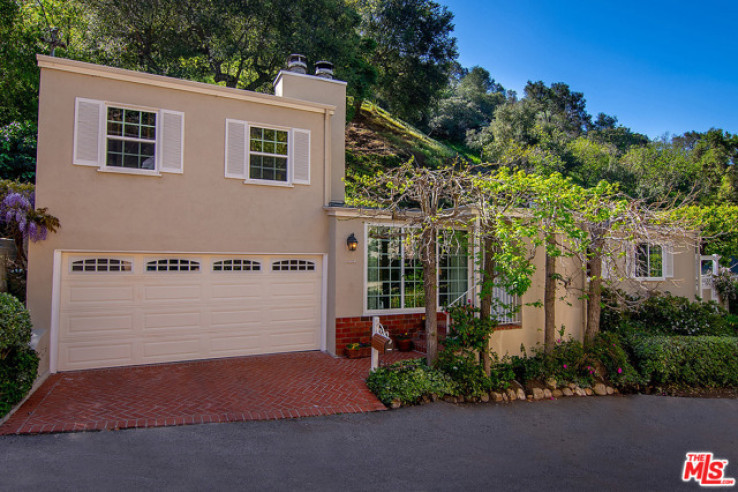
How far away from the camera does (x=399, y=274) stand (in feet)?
35.2

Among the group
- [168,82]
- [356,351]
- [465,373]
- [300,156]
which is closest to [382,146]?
[300,156]

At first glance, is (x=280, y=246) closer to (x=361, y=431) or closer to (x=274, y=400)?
(x=274, y=400)

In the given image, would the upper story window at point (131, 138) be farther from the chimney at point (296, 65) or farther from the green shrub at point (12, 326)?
the chimney at point (296, 65)

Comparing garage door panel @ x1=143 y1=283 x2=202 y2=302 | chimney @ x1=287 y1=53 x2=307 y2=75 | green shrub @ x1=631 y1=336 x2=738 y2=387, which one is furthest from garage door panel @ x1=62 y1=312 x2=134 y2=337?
green shrub @ x1=631 y1=336 x2=738 y2=387

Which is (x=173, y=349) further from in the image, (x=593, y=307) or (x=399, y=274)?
(x=593, y=307)

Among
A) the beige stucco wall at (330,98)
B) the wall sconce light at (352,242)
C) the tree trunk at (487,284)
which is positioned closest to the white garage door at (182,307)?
the wall sconce light at (352,242)

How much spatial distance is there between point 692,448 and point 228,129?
9823mm

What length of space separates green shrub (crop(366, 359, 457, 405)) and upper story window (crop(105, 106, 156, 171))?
20.2 ft

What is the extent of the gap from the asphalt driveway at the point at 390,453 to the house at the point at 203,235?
2.53 metres

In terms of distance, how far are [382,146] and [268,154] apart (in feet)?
61.3

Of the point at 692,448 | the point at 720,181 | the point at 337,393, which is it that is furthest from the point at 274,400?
the point at 720,181

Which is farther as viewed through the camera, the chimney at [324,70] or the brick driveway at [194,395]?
the chimney at [324,70]

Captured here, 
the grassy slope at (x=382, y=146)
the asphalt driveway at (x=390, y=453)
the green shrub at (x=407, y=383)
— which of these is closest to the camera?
the asphalt driveway at (x=390, y=453)

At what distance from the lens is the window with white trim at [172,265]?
8906mm
